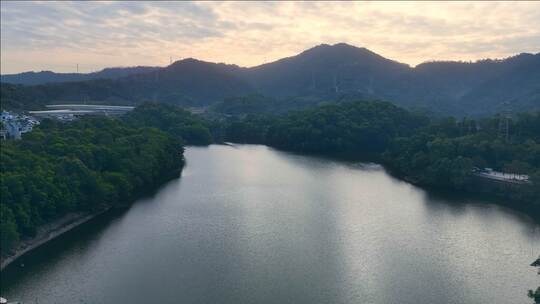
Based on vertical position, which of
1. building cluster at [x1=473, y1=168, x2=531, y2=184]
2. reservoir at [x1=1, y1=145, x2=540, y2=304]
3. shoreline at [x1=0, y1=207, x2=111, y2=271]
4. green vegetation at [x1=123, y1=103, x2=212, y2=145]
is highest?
green vegetation at [x1=123, y1=103, x2=212, y2=145]

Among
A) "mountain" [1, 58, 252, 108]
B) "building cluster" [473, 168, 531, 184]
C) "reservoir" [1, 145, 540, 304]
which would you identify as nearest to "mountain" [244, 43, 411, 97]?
"mountain" [1, 58, 252, 108]

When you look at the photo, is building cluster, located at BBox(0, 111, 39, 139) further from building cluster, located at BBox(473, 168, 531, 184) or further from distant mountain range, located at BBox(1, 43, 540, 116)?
distant mountain range, located at BBox(1, 43, 540, 116)

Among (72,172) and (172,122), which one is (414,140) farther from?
(172,122)

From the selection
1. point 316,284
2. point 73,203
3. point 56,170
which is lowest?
point 316,284

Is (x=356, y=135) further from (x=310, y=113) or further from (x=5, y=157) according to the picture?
(x=5, y=157)

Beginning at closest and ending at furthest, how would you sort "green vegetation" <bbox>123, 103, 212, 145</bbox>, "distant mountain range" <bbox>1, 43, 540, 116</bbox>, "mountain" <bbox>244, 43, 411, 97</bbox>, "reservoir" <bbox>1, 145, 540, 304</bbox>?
"reservoir" <bbox>1, 145, 540, 304</bbox>
"green vegetation" <bbox>123, 103, 212, 145</bbox>
"distant mountain range" <bbox>1, 43, 540, 116</bbox>
"mountain" <bbox>244, 43, 411, 97</bbox>

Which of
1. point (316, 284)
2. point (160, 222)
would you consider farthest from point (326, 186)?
point (316, 284)

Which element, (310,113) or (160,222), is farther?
(310,113)
